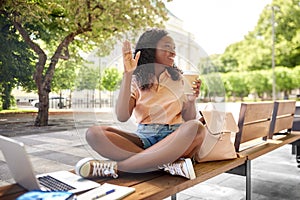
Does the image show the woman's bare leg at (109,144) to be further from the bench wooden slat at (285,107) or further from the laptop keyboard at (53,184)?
the bench wooden slat at (285,107)

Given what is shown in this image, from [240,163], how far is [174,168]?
0.48m

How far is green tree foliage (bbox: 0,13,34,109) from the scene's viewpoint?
2.43 m

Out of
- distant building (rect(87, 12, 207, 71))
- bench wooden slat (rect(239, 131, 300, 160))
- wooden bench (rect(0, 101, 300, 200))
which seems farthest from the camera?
bench wooden slat (rect(239, 131, 300, 160))

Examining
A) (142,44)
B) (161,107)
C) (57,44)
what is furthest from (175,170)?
(57,44)

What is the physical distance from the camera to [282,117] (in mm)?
2252

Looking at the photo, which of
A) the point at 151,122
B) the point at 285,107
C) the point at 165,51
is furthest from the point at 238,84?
the point at 151,122

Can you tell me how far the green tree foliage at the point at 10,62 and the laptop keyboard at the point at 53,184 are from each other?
1474 mm

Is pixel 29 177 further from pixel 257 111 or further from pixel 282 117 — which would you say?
pixel 282 117

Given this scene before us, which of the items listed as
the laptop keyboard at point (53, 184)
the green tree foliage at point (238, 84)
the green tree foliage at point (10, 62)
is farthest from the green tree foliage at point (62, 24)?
the green tree foliage at point (238, 84)

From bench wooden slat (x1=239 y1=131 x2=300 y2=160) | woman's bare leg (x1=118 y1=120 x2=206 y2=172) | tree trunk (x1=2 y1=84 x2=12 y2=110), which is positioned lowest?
bench wooden slat (x1=239 y1=131 x2=300 y2=160)

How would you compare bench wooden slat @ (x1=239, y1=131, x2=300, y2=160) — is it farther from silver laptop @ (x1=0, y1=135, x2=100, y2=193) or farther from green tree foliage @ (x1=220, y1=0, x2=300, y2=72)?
green tree foliage @ (x1=220, y1=0, x2=300, y2=72)

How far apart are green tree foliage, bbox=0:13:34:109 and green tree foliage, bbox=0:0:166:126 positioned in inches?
2.5

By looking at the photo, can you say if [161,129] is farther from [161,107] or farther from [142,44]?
[142,44]

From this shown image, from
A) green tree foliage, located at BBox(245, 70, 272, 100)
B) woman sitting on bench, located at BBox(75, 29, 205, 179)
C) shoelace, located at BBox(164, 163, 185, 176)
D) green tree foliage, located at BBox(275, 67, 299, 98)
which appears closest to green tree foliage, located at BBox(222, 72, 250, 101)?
green tree foliage, located at BBox(245, 70, 272, 100)
